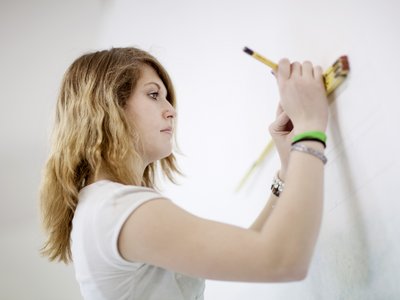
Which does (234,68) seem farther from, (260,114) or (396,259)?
(396,259)

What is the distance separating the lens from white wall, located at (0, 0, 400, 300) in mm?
568

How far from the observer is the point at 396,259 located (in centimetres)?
53

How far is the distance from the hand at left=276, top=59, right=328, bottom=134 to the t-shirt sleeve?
0.24 m

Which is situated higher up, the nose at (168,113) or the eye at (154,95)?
the eye at (154,95)

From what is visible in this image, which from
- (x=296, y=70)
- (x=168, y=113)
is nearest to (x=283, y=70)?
(x=296, y=70)

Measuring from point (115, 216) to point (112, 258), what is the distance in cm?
7

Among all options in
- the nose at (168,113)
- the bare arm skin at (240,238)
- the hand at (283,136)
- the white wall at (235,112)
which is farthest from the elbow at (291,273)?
the nose at (168,113)

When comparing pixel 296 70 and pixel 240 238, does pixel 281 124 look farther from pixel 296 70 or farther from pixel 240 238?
pixel 240 238

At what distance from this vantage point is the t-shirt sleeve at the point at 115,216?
53 centimetres

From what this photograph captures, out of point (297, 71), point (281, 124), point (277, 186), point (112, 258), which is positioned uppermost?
point (297, 71)

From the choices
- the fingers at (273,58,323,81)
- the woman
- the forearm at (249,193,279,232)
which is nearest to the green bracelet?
the woman

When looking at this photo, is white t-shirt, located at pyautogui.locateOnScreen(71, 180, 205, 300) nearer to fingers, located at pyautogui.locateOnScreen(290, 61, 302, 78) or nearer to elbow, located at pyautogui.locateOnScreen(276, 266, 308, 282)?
elbow, located at pyautogui.locateOnScreen(276, 266, 308, 282)

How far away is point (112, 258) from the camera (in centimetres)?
56

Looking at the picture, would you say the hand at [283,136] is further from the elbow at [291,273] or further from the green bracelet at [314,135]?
the elbow at [291,273]
